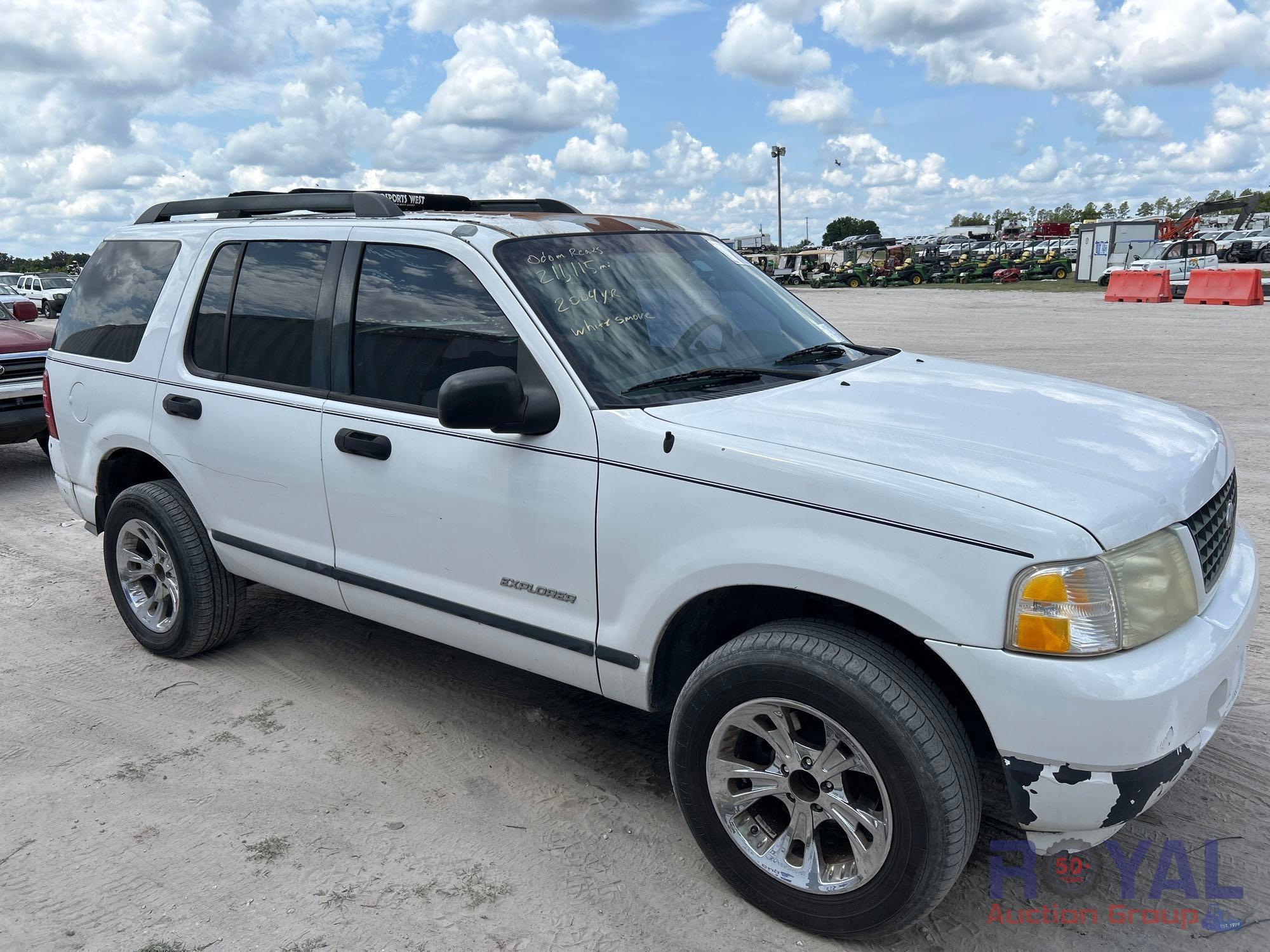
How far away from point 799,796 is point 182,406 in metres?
2.96

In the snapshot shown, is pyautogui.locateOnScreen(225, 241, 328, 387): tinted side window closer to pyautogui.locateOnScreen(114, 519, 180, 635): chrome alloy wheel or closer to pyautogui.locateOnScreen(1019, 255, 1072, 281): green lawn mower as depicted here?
pyautogui.locateOnScreen(114, 519, 180, 635): chrome alloy wheel

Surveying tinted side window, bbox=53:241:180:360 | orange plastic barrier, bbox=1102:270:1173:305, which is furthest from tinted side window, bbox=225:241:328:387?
orange plastic barrier, bbox=1102:270:1173:305

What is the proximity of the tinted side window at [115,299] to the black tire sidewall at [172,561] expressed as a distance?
2.19 feet

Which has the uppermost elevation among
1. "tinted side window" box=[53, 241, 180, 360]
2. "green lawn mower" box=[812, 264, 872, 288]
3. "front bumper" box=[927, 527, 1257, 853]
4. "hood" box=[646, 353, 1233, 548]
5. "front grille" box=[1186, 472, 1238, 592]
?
"tinted side window" box=[53, 241, 180, 360]

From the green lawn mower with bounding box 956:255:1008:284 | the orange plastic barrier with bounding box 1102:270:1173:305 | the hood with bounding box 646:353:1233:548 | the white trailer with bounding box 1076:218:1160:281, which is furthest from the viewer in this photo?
the green lawn mower with bounding box 956:255:1008:284

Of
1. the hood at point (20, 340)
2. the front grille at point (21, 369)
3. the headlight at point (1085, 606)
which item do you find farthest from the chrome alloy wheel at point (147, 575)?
the hood at point (20, 340)

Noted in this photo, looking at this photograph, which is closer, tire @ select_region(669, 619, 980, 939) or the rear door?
tire @ select_region(669, 619, 980, 939)

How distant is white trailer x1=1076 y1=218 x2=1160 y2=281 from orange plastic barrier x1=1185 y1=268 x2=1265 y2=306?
1297 cm

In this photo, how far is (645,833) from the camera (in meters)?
3.24

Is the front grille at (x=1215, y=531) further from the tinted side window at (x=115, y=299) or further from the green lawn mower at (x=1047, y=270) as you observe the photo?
the green lawn mower at (x=1047, y=270)

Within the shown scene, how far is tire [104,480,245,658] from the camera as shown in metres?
4.36

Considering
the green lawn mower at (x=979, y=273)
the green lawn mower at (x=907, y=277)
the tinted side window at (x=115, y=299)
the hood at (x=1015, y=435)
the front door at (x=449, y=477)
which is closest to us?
the hood at (x=1015, y=435)

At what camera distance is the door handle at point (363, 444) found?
11.3ft

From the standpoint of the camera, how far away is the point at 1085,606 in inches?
90.4
